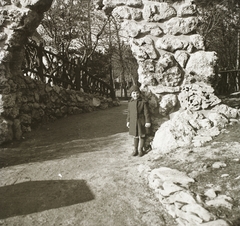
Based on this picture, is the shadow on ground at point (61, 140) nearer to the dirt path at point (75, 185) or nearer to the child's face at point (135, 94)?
the dirt path at point (75, 185)

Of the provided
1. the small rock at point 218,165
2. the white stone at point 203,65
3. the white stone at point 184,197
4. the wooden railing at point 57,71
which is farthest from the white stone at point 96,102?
the white stone at point 184,197

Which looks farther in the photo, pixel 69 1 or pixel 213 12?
pixel 69 1

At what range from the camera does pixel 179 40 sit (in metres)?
4.07

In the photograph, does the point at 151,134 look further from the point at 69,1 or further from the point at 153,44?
the point at 69,1

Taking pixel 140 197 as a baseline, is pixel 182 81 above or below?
above

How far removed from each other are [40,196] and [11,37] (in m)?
3.36

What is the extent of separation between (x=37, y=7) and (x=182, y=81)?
3.22 m

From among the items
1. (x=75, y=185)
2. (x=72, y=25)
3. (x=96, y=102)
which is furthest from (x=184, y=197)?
(x=72, y=25)

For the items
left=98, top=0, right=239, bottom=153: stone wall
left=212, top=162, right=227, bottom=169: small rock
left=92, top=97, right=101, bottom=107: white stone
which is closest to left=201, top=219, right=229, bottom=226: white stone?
left=212, top=162, right=227, bottom=169: small rock

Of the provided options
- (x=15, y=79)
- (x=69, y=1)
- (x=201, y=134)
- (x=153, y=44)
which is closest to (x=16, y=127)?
(x=15, y=79)

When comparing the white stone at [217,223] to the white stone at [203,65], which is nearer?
the white stone at [217,223]

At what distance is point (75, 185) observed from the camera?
2.92m

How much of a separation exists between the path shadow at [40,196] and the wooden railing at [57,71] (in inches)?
151

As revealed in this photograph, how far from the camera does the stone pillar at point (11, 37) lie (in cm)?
447
